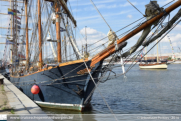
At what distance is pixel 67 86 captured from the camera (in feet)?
40.8

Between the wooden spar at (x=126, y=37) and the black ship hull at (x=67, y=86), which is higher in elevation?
the wooden spar at (x=126, y=37)

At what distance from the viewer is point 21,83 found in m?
18.2

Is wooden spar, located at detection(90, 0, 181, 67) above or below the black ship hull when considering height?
above

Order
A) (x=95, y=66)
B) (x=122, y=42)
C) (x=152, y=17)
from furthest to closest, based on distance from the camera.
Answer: (x=95, y=66)
(x=122, y=42)
(x=152, y=17)

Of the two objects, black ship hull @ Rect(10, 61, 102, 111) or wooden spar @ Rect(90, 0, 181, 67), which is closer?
wooden spar @ Rect(90, 0, 181, 67)

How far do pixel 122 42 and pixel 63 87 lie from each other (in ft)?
15.4

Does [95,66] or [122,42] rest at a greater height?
[122,42]

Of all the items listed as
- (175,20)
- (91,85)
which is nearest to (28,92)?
(91,85)

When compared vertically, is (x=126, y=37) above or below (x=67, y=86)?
above

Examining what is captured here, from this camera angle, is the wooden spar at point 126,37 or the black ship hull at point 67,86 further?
the black ship hull at point 67,86

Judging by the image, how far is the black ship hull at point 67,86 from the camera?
39.4ft

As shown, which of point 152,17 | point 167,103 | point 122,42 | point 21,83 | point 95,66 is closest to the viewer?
point 152,17

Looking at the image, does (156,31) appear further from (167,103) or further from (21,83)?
(21,83)

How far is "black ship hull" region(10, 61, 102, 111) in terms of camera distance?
12.0 metres
